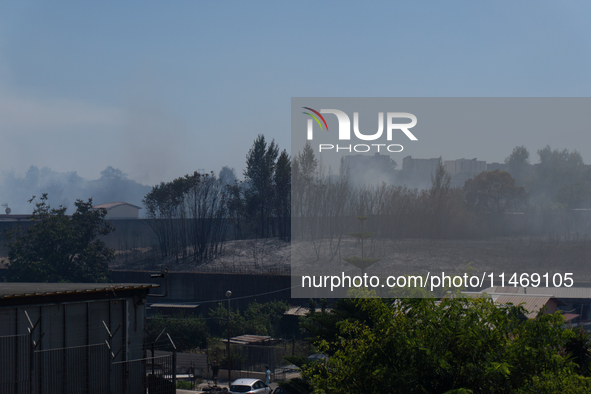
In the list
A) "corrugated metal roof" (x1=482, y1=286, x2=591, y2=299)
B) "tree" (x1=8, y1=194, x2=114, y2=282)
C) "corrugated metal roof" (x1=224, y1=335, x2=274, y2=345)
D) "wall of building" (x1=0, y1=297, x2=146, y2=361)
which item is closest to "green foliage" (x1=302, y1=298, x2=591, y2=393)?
"wall of building" (x1=0, y1=297, x2=146, y2=361)

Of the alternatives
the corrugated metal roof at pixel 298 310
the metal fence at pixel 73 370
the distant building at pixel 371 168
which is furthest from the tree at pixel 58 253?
the metal fence at pixel 73 370

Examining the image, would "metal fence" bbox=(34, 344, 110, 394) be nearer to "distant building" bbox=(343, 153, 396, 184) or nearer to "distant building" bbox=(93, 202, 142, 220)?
"distant building" bbox=(343, 153, 396, 184)

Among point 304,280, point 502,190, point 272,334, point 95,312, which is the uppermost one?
point 502,190

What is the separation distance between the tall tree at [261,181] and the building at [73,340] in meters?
46.8

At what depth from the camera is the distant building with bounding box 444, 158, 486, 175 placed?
51.5 meters

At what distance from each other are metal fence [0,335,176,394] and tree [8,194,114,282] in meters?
34.7

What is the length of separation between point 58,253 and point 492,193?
38.1 meters

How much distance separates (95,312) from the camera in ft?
28.5

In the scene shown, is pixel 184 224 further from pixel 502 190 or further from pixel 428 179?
pixel 502 190

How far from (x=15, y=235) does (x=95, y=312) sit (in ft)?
136

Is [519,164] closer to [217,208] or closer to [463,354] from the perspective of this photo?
[217,208]

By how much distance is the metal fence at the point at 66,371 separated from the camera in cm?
Result: 761

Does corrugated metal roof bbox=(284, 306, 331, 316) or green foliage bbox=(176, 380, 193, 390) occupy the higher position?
corrugated metal roof bbox=(284, 306, 331, 316)

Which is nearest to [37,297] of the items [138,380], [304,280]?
[138,380]
